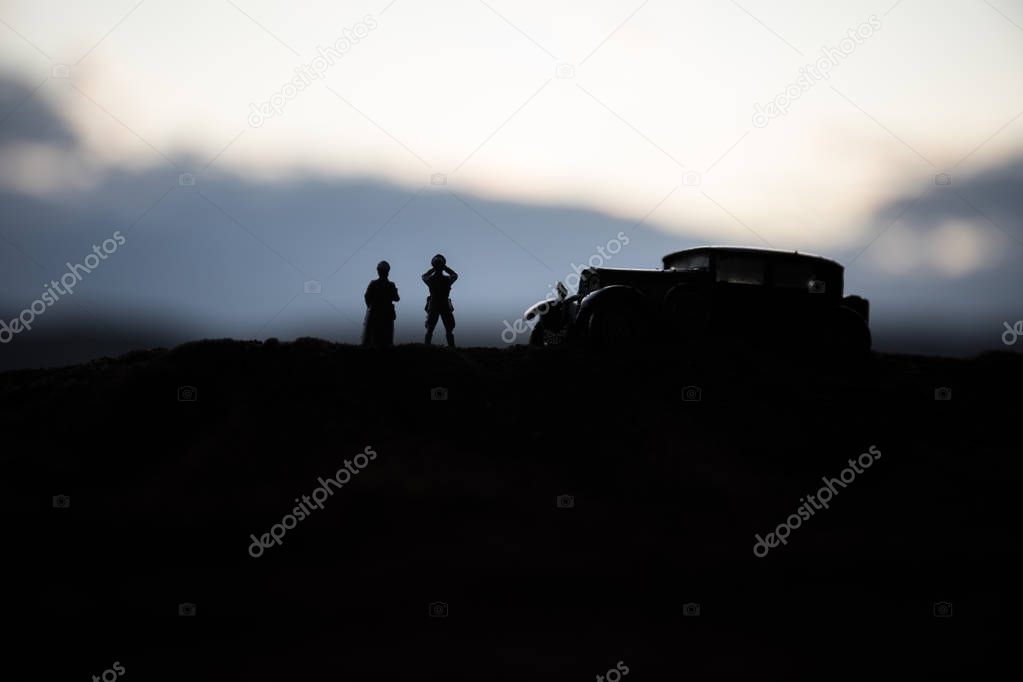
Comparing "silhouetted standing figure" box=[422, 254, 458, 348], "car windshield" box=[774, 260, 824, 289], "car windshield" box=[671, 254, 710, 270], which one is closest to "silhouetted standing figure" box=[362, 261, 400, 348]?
"silhouetted standing figure" box=[422, 254, 458, 348]

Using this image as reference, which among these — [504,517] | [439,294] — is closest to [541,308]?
[439,294]

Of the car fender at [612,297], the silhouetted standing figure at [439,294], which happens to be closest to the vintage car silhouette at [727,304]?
the car fender at [612,297]

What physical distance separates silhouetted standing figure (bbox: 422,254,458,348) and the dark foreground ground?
88cm

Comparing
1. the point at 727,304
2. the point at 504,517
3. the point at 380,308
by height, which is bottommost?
the point at 504,517

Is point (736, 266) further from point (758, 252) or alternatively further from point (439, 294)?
point (439, 294)

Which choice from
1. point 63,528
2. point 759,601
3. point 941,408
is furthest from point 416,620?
point 941,408

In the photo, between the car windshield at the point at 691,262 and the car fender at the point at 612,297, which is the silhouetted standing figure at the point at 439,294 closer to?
the car fender at the point at 612,297

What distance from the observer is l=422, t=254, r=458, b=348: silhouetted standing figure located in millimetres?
14203

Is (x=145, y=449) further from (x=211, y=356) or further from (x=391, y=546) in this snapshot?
(x=391, y=546)

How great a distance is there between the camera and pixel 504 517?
393 inches

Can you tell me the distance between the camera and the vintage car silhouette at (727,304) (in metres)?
13.0

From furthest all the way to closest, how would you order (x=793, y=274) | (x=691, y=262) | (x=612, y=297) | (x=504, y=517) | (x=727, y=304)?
1. (x=691, y=262)
2. (x=793, y=274)
3. (x=727, y=304)
4. (x=612, y=297)
5. (x=504, y=517)

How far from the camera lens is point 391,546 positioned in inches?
374

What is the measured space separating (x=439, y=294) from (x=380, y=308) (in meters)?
1.05
